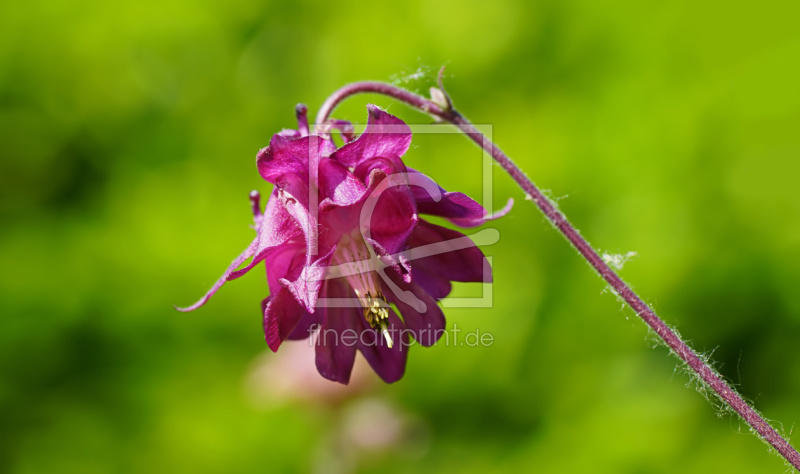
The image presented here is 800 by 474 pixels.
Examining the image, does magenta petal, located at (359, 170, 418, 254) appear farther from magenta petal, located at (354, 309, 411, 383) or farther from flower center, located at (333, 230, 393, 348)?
magenta petal, located at (354, 309, 411, 383)

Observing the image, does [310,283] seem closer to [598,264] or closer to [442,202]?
[442,202]

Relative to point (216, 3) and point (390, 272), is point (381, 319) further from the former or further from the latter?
point (216, 3)

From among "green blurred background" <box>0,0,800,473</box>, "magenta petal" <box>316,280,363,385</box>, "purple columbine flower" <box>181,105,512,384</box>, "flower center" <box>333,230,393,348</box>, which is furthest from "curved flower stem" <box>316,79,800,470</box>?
"green blurred background" <box>0,0,800,473</box>

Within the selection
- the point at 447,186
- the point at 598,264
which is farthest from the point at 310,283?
the point at 447,186

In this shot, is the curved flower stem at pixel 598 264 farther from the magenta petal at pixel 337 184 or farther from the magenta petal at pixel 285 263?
the magenta petal at pixel 285 263

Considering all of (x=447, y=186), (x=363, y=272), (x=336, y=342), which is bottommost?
(x=336, y=342)

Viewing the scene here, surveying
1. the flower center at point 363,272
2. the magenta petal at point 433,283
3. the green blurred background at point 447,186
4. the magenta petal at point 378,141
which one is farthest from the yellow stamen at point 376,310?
the green blurred background at point 447,186
